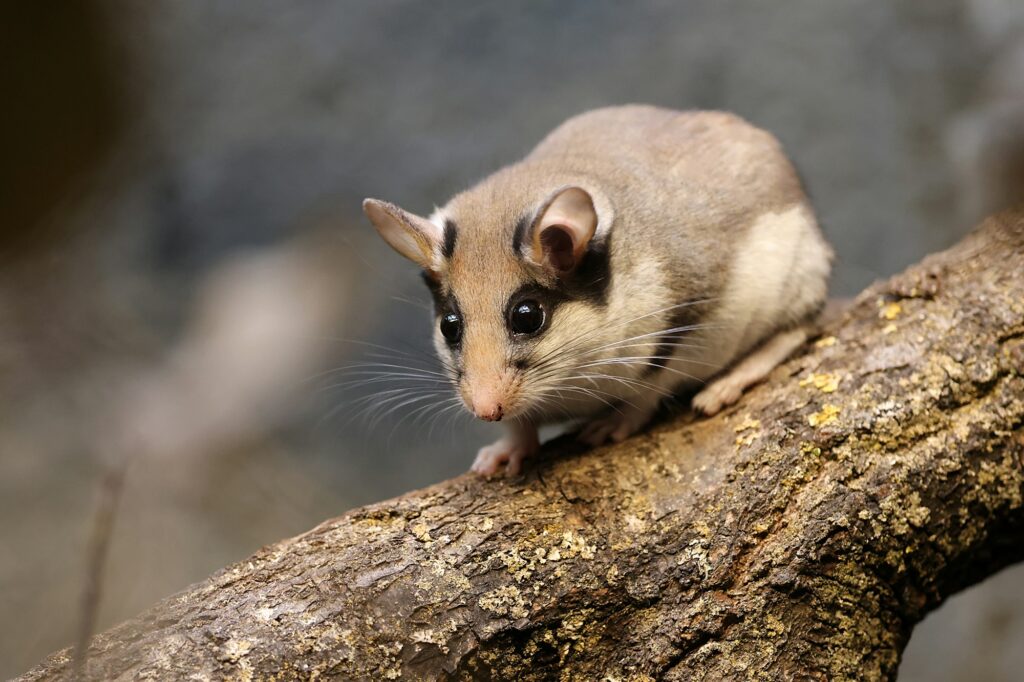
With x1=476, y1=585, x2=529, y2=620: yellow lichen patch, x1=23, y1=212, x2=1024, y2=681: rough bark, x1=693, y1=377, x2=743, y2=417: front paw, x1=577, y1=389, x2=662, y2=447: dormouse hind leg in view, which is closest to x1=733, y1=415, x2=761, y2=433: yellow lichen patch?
x1=23, y1=212, x2=1024, y2=681: rough bark

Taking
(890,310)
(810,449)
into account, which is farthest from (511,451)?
(890,310)

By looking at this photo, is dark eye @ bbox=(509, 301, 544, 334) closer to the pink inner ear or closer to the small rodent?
the small rodent

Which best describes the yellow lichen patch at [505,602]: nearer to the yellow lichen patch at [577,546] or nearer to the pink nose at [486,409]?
the yellow lichen patch at [577,546]

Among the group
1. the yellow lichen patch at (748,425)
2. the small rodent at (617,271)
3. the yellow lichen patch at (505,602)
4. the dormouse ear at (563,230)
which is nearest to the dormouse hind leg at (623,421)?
the small rodent at (617,271)

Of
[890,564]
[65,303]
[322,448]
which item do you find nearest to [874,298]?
[890,564]

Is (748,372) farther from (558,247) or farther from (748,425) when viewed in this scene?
(558,247)

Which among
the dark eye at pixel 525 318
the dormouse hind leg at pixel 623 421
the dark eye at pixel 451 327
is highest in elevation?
the dark eye at pixel 451 327

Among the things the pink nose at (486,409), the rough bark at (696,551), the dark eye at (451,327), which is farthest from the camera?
the dark eye at (451,327)
